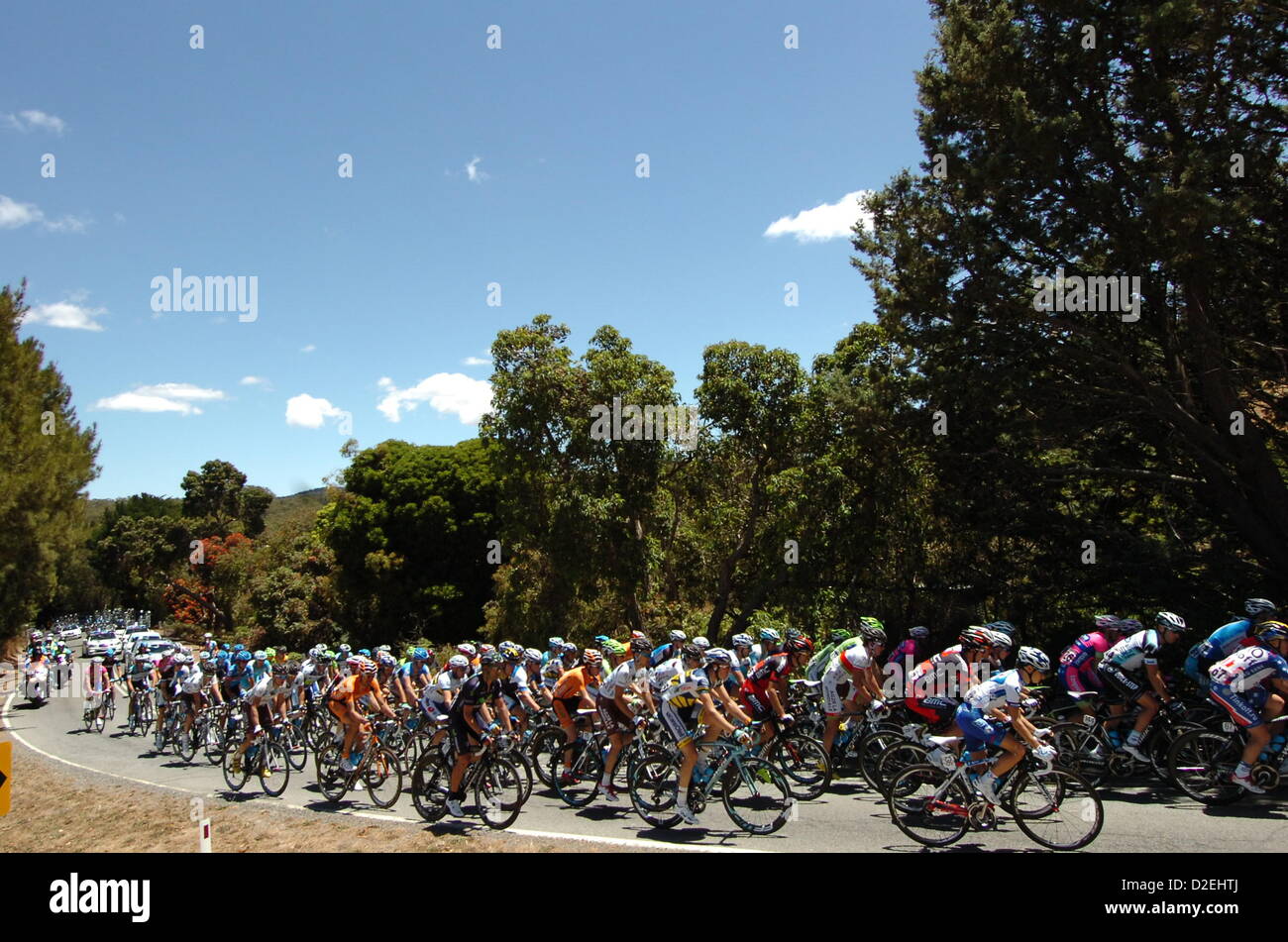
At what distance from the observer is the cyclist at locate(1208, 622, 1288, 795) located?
7.89 meters

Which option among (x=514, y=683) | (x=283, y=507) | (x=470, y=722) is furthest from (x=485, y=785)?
(x=283, y=507)

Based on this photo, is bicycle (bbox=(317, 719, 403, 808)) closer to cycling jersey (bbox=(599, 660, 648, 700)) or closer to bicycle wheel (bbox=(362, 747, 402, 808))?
bicycle wheel (bbox=(362, 747, 402, 808))

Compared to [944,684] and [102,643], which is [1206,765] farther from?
[102,643]

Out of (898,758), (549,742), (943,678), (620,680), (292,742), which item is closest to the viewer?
(898,758)

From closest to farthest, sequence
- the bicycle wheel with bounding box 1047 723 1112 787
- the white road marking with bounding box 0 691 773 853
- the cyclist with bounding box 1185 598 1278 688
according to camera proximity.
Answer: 1. the white road marking with bounding box 0 691 773 853
2. the cyclist with bounding box 1185 598 1278 688
3. the bicycle wheel with bounding box 1047 723 1112 787

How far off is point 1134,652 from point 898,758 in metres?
3.11

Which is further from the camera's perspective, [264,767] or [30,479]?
[30,479]

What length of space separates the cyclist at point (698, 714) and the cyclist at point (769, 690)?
4.49 ft

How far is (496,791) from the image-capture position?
27.4 feet

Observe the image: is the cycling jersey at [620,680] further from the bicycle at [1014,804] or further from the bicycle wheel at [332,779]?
the bicycle wheel at [332,779]

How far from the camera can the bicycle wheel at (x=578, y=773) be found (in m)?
9.45

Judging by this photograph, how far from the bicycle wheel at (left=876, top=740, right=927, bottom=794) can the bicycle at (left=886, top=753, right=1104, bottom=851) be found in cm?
80

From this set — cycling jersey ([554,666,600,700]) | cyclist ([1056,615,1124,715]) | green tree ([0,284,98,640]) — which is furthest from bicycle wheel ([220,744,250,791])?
green tree ([0,284,98,640])

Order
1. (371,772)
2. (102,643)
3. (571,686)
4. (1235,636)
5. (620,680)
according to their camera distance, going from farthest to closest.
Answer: (102,643) → (371,772) → (571,686) → (620,680) → (1235,636)
